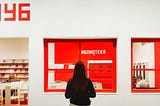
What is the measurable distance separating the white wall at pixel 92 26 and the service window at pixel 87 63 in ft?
0.76

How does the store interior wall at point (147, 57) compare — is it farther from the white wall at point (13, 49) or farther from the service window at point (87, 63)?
the white wall at point (13, 49)

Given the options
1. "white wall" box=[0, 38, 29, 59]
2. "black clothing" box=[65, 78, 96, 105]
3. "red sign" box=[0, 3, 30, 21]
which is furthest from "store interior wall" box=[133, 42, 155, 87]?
"white wall" box=[0, 38, 29, 59]

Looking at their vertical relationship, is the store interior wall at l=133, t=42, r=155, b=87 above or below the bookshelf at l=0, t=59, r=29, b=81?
above

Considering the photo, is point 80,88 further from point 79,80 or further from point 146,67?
point 146,67

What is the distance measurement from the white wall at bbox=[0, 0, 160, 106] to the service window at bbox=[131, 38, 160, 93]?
0.23 m

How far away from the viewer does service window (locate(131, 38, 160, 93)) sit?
258 inches

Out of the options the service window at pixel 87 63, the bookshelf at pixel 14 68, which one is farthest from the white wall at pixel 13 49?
the service window at pixel 87 63

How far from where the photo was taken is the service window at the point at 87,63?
657 centimetres

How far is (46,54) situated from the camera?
6.56 meters

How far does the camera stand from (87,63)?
6742mm

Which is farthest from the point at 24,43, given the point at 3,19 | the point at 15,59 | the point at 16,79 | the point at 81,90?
the point at 81,90

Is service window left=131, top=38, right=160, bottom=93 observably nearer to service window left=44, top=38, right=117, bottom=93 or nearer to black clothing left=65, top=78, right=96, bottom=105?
service window left=44, top=38, right=117, bottom=93

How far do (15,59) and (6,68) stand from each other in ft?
2.32

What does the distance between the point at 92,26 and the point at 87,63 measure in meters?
0.92
